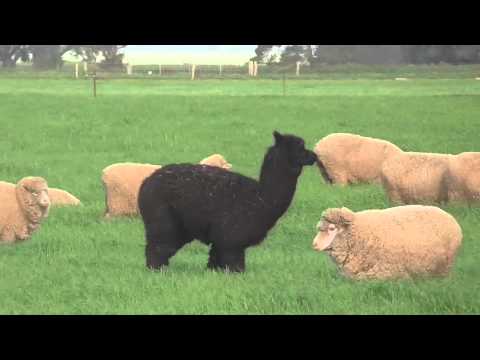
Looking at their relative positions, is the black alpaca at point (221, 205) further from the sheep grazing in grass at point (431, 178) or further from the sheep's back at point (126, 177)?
the sheep grazing in grass at point (431, 178)

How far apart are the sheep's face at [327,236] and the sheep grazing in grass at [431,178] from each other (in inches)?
193

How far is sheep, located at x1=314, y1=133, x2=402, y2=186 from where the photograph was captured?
16.2 meters

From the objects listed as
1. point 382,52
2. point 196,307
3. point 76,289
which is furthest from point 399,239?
point 382,52

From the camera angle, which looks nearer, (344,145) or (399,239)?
(399,239)

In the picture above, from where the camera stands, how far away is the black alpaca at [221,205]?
9.20 metres

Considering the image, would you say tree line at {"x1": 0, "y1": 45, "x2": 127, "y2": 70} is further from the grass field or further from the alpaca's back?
the alpaca's back

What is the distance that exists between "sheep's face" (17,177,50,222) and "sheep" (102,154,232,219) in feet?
4.89

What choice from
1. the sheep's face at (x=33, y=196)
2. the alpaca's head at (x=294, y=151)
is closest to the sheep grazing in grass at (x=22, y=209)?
the sheep's face at (x=33, y=196)

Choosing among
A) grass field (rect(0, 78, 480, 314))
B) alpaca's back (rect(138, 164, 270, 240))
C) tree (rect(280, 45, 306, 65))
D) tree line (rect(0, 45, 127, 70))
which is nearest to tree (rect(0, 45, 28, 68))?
tree line (rect(0, 45, 127, 70))

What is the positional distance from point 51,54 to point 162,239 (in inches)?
1808

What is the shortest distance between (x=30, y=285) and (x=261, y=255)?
272 centimetres

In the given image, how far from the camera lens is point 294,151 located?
9.12 metres

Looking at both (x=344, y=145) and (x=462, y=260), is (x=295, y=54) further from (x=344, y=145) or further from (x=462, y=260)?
(x=462, y=260)

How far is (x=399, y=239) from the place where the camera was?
8.92 m
